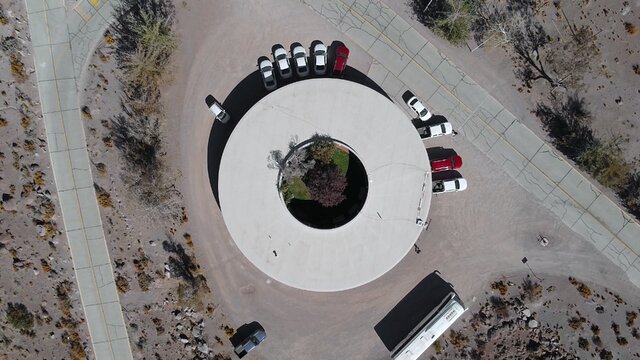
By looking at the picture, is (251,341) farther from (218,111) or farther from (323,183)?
(218,111)

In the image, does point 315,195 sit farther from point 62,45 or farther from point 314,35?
point 62,45

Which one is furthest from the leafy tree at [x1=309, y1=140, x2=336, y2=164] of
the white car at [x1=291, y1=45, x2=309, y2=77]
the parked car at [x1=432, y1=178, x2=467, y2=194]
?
the parked car at [x1=432, y1=178, x2=467, y2=194]

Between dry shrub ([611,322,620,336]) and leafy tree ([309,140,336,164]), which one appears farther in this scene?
dry shrub ([611,322,620,336])

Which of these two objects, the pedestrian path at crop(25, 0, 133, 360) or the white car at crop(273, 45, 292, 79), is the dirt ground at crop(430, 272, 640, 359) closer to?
the white car at crop(273, 45, 292, 79)

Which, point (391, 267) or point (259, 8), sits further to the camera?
point (259, 8)

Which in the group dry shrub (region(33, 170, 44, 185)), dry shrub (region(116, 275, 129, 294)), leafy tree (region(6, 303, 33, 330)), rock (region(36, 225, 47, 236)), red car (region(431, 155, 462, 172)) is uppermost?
dry shrub (region(33, 170, 44, 185))

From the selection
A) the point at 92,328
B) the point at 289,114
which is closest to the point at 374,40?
the point at 289,114
